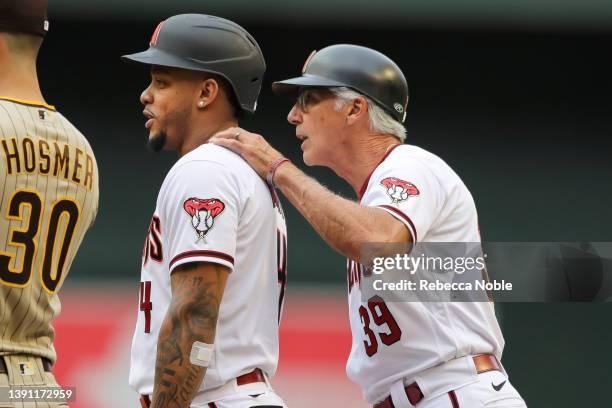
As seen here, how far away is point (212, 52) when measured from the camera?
11.3 ft

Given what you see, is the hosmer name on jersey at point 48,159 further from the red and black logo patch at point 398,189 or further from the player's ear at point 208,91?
the red and black logo patch at point 398,189

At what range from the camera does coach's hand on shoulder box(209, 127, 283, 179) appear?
330cm

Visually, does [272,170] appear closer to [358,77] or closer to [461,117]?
[358,77]

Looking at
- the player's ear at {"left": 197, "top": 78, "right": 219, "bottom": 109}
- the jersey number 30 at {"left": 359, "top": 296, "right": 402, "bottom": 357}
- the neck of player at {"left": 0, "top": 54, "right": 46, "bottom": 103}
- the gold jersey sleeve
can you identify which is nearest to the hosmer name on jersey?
the gold jersey sleeve

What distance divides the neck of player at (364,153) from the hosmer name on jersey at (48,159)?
3.53 ft

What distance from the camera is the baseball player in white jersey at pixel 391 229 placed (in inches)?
133

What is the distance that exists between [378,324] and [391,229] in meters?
0.40

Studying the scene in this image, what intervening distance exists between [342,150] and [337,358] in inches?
141

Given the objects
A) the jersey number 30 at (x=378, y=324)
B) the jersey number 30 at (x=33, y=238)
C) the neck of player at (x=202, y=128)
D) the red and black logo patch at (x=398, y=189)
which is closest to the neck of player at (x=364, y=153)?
the red and black logo patch at (x=398, y=189)

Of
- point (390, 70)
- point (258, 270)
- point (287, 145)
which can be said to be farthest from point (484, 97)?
point (258, 270)

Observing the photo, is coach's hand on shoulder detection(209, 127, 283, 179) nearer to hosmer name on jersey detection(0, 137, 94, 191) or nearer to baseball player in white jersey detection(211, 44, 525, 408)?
baseball player in white jersey detection(211, 44, 525, 408)

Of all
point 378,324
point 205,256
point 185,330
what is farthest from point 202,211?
point 378,324

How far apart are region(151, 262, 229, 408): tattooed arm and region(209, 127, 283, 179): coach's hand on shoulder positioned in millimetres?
451

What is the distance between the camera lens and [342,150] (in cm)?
391
